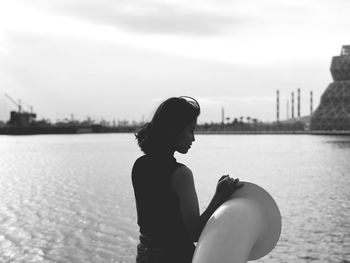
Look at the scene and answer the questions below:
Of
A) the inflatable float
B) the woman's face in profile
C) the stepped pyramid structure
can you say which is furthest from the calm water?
the stepped pyramid structure

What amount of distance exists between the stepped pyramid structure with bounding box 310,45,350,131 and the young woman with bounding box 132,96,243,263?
165506mm

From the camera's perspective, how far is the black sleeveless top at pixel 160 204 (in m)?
2.92

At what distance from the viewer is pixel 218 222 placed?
2.70 m

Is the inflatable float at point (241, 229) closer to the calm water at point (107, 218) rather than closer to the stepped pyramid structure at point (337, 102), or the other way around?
the calm water at point (107, 218)

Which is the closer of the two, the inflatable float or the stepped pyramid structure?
the inflatable float

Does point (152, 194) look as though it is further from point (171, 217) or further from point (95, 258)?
point (95, 258)

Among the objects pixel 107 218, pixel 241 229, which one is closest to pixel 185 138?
pixel 241 229

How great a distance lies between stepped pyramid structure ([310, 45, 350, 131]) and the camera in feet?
543

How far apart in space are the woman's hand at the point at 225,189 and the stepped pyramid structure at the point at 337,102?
16556 centimetres

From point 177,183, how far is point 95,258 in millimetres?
9783

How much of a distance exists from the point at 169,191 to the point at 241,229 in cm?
41

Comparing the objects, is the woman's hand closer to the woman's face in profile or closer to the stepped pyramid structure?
the woman's face in profile

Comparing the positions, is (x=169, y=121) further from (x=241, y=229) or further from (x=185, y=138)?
(x=241, y=229)

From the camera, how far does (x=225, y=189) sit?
9.48ft
